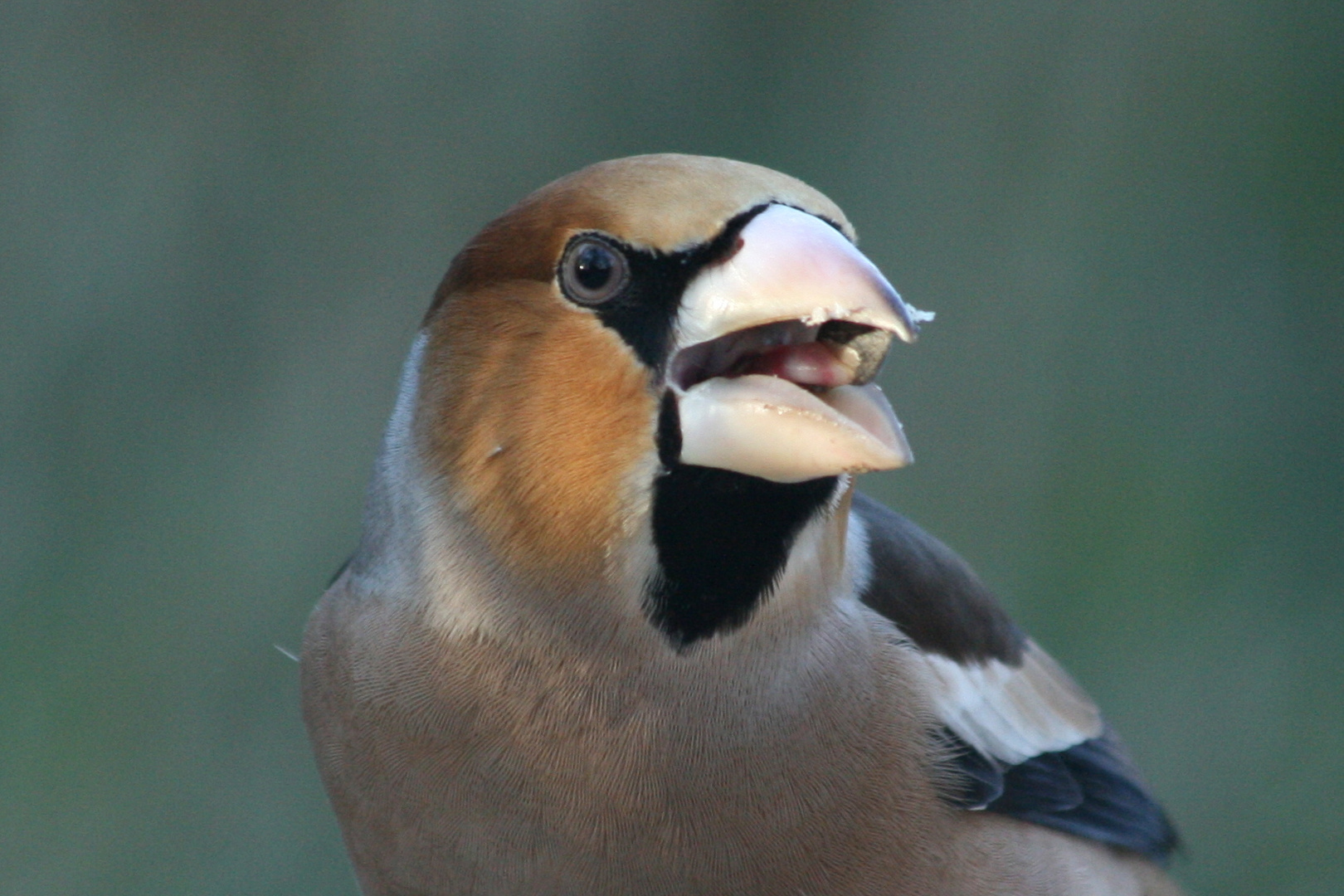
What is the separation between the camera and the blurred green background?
2.86m

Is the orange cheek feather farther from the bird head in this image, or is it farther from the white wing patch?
the white wing patch

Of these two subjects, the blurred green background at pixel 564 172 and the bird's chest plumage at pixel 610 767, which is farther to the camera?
the blurred green background at pixel 564 172

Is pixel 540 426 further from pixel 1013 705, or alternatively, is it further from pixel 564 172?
pixel 564 172

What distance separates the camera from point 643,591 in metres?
1.23

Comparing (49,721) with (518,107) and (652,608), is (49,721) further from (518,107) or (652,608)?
(652,608)

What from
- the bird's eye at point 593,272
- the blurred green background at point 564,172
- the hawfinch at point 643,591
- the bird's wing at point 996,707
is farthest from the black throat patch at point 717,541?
the blurred green background at point 564,172

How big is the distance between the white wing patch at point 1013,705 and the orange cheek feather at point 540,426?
0.48 m

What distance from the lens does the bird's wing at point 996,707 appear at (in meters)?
1.51

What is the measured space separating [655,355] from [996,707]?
70 centimetres

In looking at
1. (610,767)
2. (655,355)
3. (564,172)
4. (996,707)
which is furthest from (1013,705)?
(564,172)

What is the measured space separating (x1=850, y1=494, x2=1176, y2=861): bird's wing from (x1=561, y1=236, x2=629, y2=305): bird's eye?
435mm

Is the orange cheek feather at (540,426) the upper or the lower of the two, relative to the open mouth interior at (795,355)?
lower

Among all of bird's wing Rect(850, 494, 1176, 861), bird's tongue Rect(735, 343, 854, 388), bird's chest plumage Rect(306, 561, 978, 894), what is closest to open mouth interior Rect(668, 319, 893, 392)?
bird's tongue Rect(735, 343, 854, 388)

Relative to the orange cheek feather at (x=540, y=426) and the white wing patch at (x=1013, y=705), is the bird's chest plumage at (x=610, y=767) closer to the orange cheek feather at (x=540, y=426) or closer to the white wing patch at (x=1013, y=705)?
the orange cheek feather at (x=540, y=426)
